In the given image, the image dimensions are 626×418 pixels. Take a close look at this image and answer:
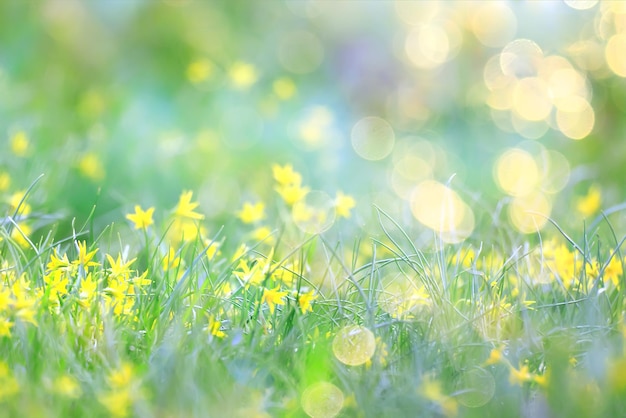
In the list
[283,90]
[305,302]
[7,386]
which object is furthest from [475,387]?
[283,90]

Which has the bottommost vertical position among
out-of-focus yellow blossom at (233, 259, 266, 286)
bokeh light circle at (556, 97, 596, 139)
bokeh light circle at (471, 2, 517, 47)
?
out-of-focus yellow blossom at (233, 259, 266, 286)

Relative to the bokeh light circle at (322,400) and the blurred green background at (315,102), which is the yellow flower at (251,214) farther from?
the bokeh light circle at (322,400)

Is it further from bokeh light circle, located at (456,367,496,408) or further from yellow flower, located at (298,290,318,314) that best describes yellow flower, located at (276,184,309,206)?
bokeh light circle, located at (456,367,496,408)

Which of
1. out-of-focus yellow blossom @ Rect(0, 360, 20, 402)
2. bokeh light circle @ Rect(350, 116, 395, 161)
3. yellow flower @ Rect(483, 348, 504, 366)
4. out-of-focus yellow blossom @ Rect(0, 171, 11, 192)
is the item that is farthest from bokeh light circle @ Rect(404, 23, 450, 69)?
out-of-focus yellow blossom @ Rect(0, 360, 20, 402)

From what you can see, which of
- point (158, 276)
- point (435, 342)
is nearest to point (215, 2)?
point (158, 276)

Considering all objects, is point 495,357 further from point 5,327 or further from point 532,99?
point 532,99

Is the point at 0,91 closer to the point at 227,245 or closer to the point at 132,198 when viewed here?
the point at 132,198

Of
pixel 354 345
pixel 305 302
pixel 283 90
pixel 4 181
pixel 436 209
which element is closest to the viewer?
pixel 354 345
